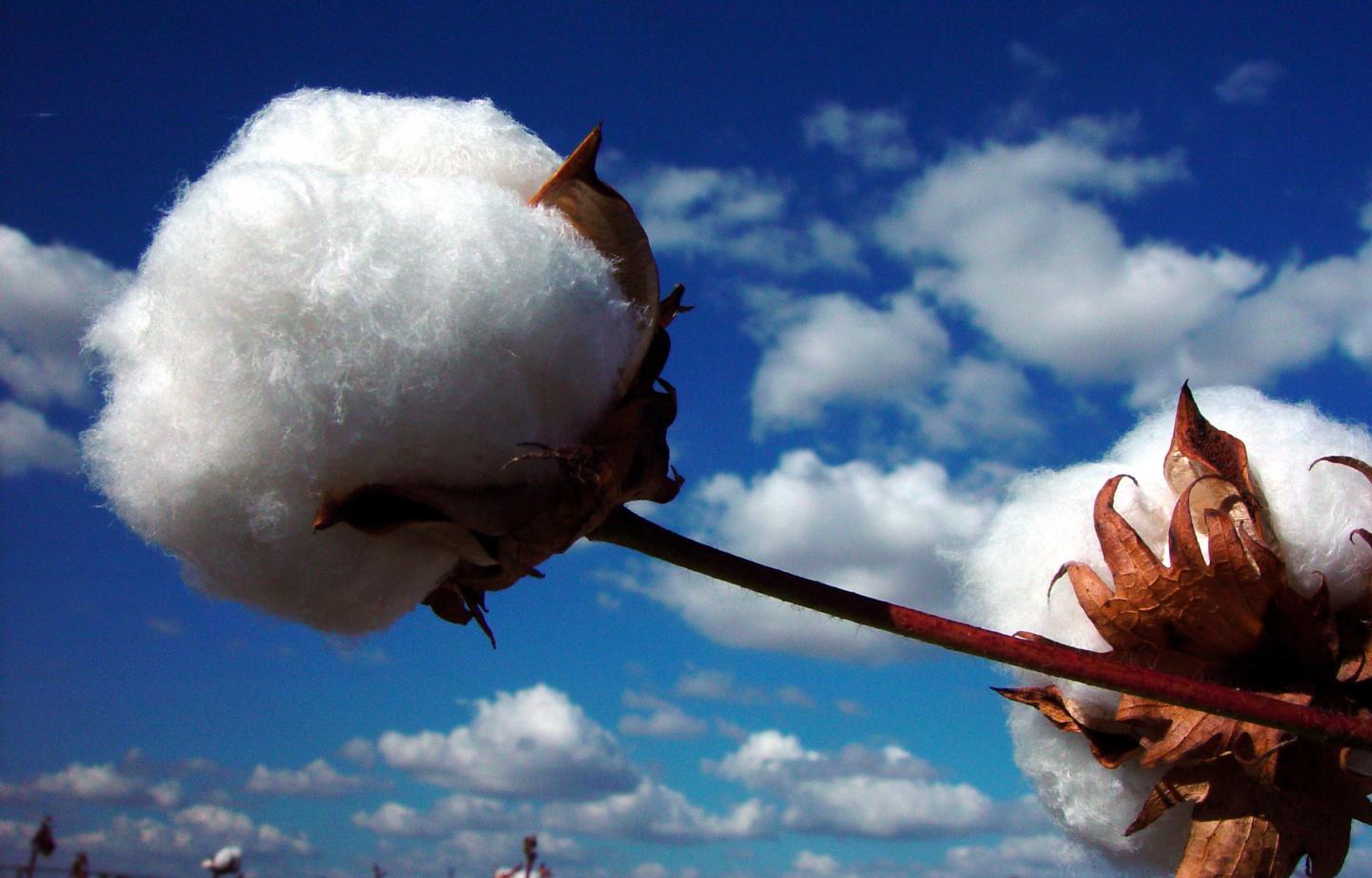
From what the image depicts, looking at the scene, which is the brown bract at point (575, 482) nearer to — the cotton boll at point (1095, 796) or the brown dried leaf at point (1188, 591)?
the brown dried leaf at point (1188, 591)

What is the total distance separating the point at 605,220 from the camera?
1.33 meters

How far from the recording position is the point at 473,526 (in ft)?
4.07

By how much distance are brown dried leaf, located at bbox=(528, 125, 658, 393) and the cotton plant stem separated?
0.66ft

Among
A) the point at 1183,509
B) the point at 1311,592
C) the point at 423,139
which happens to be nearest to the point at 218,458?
the point at 423,139

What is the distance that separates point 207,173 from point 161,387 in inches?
9.8

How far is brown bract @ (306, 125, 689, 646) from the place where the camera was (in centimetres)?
124

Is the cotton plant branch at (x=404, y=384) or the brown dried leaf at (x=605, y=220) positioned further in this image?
the brown dried leaf at (x=605, y=220)

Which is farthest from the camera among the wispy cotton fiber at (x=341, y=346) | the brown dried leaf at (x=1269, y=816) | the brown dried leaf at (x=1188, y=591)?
the brown dried leaf at (x=1269, y=816)

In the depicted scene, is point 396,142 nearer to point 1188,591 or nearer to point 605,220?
point 605,220

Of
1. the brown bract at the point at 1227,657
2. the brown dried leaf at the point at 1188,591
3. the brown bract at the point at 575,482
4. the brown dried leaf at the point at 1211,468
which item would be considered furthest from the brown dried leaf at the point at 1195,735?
the brown bract at the point at 575,482

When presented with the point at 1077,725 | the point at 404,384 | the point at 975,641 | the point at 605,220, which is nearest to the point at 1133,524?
the point at 1077,725

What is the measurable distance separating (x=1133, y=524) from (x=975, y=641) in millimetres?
637

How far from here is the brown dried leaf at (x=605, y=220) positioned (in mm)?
1316

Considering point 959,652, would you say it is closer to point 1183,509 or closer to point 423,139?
point 1183,509
